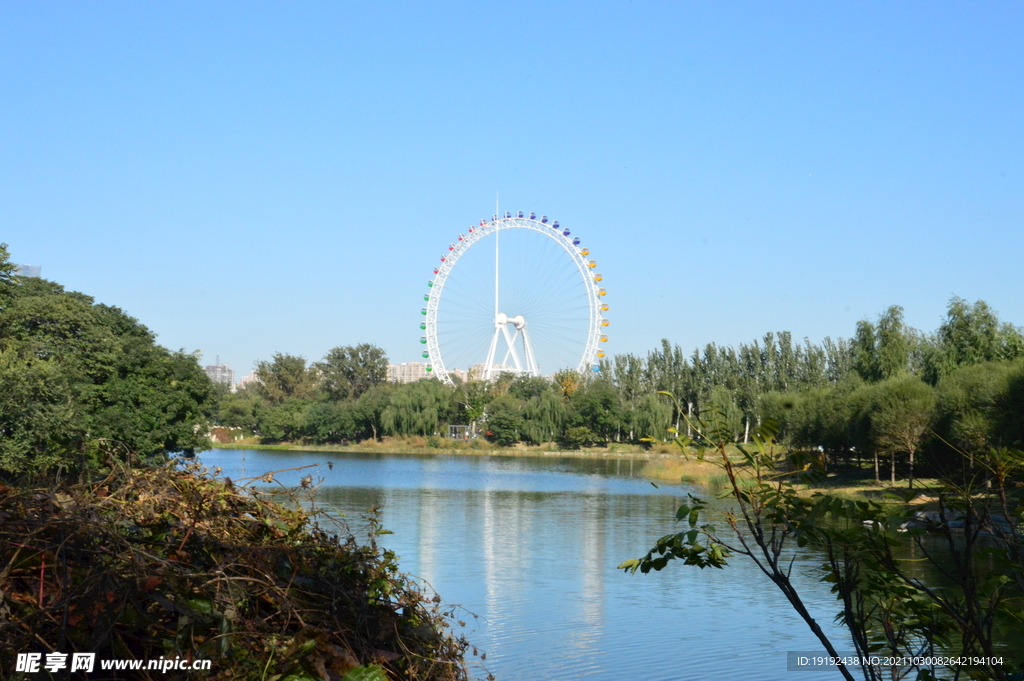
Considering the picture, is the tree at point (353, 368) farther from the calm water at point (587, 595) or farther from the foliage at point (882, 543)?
the foliage at point (882, 543)

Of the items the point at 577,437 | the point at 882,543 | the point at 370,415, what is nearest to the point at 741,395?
the point at 577,437

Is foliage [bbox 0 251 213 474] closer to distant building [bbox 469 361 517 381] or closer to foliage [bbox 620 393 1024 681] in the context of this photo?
foliage [bbox 620 393 1024 681]

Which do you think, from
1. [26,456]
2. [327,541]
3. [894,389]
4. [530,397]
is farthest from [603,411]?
[327,541]

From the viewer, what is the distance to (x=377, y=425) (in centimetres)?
6619

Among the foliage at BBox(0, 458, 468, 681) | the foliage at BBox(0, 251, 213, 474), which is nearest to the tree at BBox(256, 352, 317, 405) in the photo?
the foliage at BBox(0, 251, 213, 474)

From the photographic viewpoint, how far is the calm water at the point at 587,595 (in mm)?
10273

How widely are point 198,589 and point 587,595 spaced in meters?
12.5

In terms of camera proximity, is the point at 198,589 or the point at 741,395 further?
the point at 741,395

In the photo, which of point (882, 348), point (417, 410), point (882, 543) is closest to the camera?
point (882, 543)

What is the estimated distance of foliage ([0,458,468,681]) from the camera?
179 centimetres

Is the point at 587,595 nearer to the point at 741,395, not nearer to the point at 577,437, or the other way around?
the point at 741,395

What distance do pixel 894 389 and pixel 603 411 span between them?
105ft

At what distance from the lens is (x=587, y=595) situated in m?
13.8

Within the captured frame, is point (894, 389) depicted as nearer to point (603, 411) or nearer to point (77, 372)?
point (77, 372)
